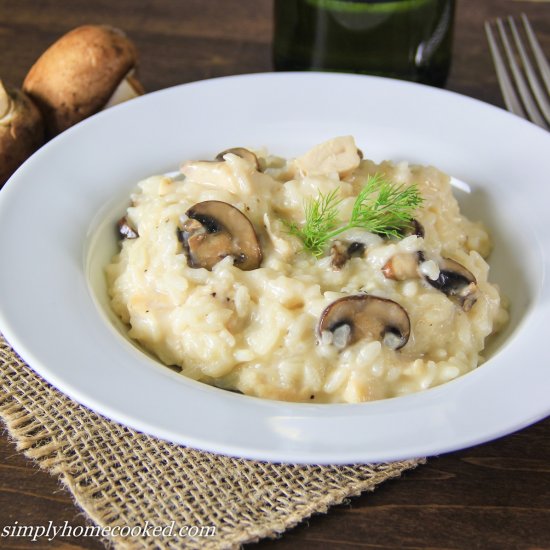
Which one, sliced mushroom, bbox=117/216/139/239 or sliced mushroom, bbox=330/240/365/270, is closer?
sliced mushroom, bbox=330/240/365/270

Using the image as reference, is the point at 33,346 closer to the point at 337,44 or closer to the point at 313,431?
the point at 313,431

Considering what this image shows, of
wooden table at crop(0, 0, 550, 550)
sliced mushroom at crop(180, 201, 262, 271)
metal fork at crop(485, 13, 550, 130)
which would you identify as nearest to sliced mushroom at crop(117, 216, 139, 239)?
sliced mushroom at crop(180, 201, 262, 271)

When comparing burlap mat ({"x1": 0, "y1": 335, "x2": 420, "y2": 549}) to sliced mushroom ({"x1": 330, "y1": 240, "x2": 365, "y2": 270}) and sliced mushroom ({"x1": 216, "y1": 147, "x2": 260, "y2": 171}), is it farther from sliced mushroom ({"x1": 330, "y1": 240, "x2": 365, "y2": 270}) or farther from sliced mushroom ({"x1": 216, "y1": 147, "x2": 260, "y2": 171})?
sliced mushroom ({"x1": 216, "y1": 147, "x2": 260, "y2": 171})

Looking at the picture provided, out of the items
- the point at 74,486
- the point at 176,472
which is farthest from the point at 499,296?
the point at 74,486

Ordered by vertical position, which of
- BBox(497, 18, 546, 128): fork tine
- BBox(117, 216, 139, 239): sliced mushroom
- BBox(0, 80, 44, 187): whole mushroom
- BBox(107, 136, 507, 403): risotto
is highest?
BBox(107, 136, 507, 403): risotto

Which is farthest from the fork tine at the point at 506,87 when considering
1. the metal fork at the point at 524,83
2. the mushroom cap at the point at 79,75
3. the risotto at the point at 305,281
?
the mushroom cap at the point at 79,75

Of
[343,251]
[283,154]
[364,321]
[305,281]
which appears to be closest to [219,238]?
[305,281]
